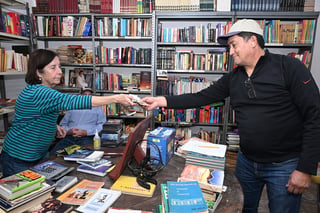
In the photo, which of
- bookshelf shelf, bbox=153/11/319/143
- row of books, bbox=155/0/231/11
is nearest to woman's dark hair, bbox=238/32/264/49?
bookshelf shelf, bbox=153/11/319/143

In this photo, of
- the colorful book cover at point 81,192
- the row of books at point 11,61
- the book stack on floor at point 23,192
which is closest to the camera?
the book stack on floor at point 23,192

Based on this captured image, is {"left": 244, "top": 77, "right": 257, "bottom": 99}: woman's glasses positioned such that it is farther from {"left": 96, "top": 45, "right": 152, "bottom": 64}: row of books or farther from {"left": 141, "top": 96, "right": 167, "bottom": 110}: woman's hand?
{"left": 96, "top": 45, "right": 152, "bottom": 64}: row of books

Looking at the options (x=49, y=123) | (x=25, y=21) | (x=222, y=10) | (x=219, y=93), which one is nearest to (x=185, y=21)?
(x=222, y=10)

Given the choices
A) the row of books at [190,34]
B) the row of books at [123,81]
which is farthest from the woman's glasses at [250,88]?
the row of books at [123,81]

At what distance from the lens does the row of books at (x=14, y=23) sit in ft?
9.24

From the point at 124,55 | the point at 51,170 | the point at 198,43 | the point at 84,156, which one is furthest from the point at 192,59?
the point at 51,170

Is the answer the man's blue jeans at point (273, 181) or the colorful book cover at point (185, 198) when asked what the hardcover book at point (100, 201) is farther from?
the man's blue jeans at point (273, 181)

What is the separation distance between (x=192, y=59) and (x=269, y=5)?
1326mm

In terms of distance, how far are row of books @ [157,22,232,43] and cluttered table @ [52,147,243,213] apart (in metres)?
2.24

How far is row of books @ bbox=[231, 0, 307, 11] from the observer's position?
2.96 metres

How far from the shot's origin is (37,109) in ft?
5.27

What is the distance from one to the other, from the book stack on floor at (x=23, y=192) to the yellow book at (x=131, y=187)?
344mm

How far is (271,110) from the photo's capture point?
1395 millimetres

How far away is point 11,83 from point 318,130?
170 inches
